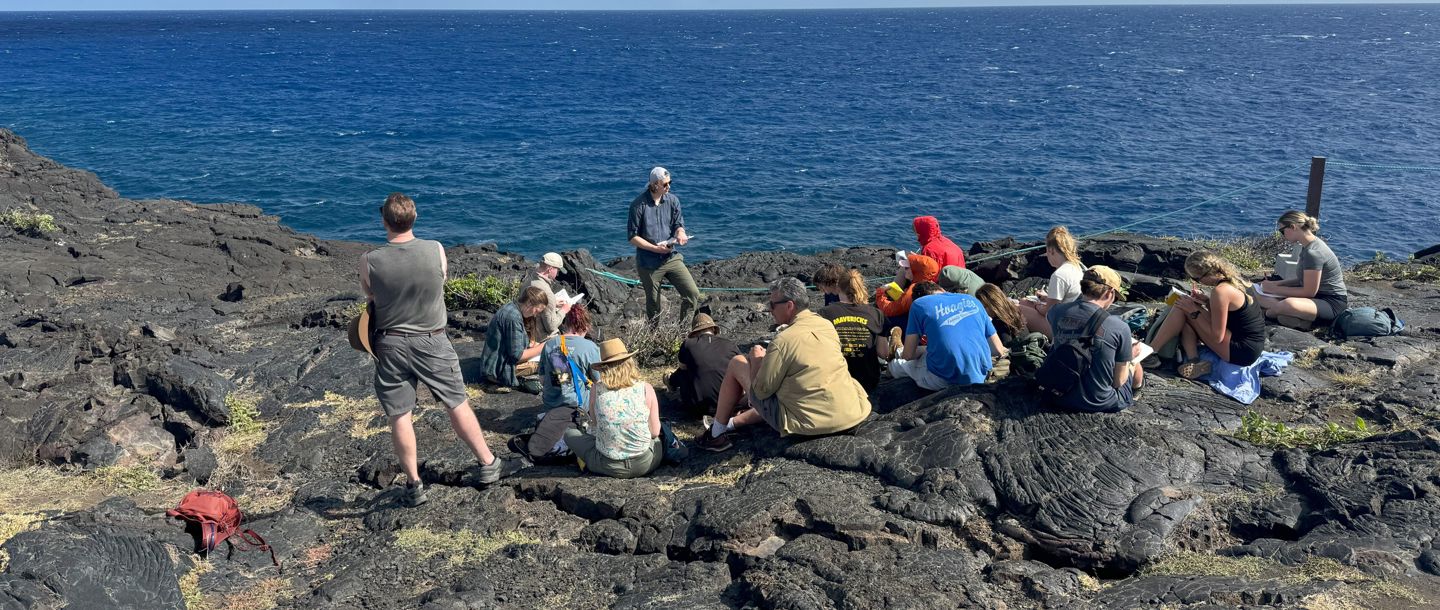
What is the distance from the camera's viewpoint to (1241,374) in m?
8.05

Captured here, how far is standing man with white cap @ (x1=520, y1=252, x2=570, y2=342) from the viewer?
931cm

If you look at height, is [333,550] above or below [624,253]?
above

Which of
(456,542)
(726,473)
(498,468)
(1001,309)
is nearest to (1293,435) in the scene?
(1001,309)

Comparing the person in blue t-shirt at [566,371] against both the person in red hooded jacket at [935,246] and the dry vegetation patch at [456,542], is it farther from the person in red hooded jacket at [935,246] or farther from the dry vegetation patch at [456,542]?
the person in red hooded jacket at [935,246]

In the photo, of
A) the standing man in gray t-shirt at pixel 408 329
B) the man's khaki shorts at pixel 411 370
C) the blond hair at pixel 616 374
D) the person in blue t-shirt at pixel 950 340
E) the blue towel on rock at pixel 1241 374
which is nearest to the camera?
the standing man in gray t-shirt at pixel 408 329

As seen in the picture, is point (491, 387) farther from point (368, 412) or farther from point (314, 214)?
point (314, 214)

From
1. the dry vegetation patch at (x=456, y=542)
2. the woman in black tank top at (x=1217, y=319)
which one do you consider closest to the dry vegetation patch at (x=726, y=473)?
the dry vegetation patch at (x=456, y=542)

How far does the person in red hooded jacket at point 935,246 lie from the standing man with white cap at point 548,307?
3.62 m

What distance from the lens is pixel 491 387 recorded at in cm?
952

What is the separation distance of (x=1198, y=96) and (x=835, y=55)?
48.3 meters

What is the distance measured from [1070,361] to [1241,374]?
2.04 metres

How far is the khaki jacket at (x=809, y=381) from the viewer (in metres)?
7.05

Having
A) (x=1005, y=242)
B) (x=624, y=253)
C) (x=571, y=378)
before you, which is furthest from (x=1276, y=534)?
(x=624, y=253)

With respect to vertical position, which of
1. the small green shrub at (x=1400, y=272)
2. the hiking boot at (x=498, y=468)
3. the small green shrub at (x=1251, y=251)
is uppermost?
the hiking boot at (x=498, y=468)
